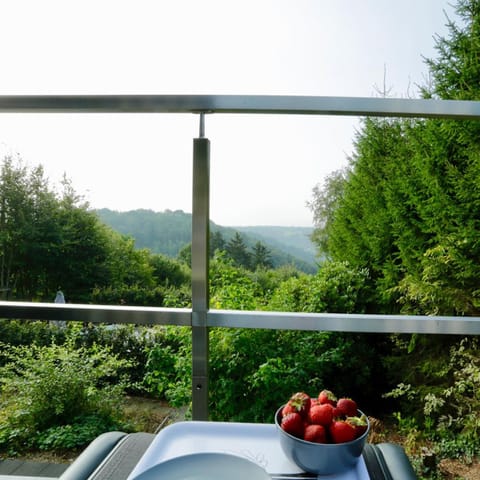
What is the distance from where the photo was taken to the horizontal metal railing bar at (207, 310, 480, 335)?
4.22ft

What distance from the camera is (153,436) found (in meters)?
0.89

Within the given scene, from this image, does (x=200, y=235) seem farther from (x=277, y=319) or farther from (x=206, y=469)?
(x=206, y=469)

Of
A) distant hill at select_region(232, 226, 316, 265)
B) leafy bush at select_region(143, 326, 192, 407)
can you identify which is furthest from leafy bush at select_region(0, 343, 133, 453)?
distant hill at select_region(232, 226, 316, 265)

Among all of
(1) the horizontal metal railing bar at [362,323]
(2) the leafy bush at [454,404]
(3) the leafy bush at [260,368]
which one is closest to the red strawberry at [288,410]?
(1) the horizontal metal railing bar at [362,323]

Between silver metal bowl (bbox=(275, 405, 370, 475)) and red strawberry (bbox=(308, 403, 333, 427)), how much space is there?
1.4 inches

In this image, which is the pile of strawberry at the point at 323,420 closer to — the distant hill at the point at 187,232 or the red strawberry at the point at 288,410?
the red strawberry at the point at 288,410

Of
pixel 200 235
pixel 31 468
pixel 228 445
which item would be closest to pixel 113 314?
pixel 200 235

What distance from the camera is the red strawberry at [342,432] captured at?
672 millimetres

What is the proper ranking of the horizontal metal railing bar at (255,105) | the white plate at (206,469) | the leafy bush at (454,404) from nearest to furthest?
the white plate at (206,469) → the horizontal metal railing bar at (255,105) → the leafy bush at (454,404)

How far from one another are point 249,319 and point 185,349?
110 centimetres

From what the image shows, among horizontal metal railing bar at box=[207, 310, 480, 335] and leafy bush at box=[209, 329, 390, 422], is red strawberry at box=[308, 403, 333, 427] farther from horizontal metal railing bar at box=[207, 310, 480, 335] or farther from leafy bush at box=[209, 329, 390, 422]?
leafy bush at box=[209, 329, 390, 422]

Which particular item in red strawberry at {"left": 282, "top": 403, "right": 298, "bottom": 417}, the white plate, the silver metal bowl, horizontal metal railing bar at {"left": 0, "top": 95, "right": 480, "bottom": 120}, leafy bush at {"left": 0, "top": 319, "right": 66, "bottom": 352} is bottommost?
leafy bush at {"left": 0, "top": 319, "right": 66, "bottom": 352}

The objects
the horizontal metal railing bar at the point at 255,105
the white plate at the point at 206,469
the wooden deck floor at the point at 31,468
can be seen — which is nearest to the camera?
the white plate at the point at 206,469

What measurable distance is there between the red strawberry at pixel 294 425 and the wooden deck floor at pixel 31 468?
1975mm
